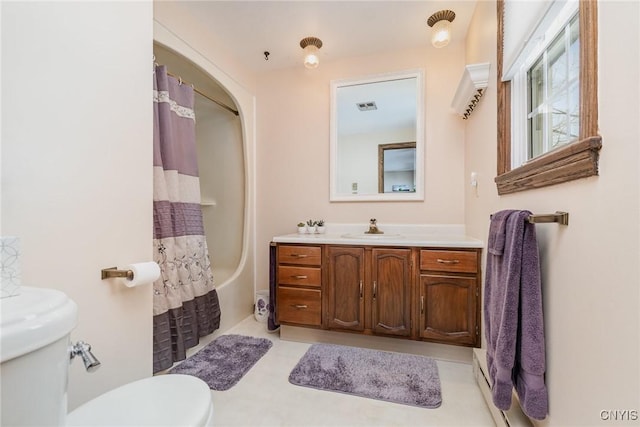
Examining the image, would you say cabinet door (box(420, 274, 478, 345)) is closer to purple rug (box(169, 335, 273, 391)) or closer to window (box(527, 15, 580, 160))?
window (box(527, 15, 580, 160))

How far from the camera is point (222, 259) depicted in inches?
117

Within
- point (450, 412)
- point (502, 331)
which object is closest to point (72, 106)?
point (502, 331)

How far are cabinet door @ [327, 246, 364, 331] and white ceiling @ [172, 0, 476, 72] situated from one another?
174 cm

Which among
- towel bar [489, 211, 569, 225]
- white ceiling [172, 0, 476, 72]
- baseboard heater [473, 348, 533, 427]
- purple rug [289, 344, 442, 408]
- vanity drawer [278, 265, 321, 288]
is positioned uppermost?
white ceiling [172, 0, 476, 72]

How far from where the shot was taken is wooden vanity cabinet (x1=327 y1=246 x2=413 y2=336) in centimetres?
196

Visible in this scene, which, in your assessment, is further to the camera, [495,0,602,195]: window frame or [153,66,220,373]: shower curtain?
[153,66,220,373]: shower curtain

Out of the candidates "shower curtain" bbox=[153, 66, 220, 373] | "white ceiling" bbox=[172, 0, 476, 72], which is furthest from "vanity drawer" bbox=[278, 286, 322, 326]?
"white ceiling" bbox=[172, 0, 476, 72]

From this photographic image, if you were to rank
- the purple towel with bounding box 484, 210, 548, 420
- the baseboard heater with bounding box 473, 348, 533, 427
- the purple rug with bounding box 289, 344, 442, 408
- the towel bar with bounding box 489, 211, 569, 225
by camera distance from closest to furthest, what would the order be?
1. the towel bar with bounding box 489, 211, 569, 225
2. the purple towel with bounding box 484, 210, 548, 420
3. the baseboard heater with bounding box 473, 348, 533, 427
4. the purple rug with bounding box 289, 344, 442, 408

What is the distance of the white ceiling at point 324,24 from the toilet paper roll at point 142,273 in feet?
6.19

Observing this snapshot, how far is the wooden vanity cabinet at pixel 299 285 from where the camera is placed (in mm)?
2148

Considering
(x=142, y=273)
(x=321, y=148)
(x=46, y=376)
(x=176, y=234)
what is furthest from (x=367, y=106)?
(x=46, y=376)

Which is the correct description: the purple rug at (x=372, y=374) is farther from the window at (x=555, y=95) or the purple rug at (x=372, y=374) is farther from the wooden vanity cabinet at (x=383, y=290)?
the window at (x=555, y=95)

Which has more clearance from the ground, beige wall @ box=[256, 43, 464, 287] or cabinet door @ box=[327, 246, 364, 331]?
beige wall @ box=[256, 43, 464, 287]

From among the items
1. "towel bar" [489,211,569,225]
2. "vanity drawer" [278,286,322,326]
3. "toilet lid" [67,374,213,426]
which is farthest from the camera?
"vanity drawer" [278,286,322,326]
